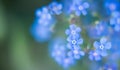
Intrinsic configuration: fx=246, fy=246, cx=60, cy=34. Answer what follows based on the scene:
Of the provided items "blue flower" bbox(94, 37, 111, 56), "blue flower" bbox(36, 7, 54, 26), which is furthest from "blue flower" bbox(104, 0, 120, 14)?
"blue flower" bbox(36, 7, 54, 26)

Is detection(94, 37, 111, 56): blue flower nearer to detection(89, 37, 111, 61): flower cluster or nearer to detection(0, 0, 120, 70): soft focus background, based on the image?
detection(89, 37, 111, 61): flower cluster

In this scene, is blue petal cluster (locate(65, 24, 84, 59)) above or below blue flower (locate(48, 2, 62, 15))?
below

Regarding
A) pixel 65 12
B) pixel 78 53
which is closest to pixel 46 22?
pixel 65 12

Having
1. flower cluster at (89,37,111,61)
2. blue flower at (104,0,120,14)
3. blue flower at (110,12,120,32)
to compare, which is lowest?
flower cluster at (89,37,111,61)

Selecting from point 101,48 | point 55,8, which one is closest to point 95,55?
point 101,48

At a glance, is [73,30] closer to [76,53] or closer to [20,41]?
[76,53]

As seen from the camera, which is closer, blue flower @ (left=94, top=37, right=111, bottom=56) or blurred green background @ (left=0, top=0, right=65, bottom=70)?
blue flower @ (left=94, top=37, right=111, bottom=56)
